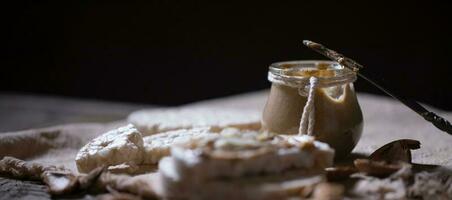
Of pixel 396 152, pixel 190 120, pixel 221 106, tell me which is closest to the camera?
pixel 396 152

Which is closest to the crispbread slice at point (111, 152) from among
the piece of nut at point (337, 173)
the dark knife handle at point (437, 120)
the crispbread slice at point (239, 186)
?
the crispbread slice at point (239, 186)

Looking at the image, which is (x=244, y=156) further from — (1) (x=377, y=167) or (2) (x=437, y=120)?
(2) (x=437, y=120)

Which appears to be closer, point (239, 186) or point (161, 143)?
point (239, 186)

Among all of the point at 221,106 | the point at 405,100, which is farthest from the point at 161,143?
the point at 221,106

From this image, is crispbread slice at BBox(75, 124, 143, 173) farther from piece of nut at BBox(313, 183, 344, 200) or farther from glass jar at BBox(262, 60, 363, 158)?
piece of nut at BBox(313, 183, 344, 200)

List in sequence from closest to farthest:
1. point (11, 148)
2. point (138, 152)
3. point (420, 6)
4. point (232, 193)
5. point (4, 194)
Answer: point (232, 193) → point (4, 194) → point (138, 152) → point (11, 148) → point (420, 6)

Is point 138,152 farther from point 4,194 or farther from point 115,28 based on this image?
point 115,28

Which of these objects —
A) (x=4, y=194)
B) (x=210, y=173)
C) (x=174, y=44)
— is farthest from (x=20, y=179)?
(x=174, y=44)
